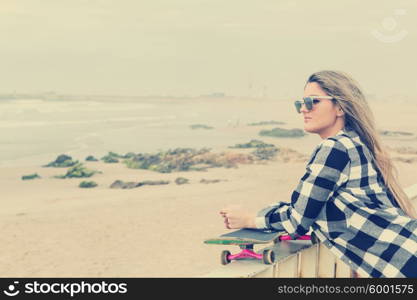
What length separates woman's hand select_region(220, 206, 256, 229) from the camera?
8.15 feet

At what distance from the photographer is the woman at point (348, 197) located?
2.28 metres

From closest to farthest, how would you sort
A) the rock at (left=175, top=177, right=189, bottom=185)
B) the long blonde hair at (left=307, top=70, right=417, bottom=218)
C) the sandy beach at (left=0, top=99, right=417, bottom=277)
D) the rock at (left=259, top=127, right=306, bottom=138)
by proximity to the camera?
the long blonde hair at (left=307, top=70, right=417, bottom=218) → the sandy beach at (left=0, top=99, right=417, bottom=277) → the rock at (left=175, top=177, right=189, bottom=185) → the rock at (left=259, top=127, right=306, bottom=138)

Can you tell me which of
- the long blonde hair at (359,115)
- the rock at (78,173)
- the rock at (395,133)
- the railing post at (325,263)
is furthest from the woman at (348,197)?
the rock at (395,133)

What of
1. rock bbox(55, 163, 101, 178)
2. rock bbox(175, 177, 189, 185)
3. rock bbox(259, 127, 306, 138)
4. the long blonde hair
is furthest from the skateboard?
rock bbox(259, 127, 306, 138)

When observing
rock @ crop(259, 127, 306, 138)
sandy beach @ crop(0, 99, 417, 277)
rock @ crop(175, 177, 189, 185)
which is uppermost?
rock @ crop(259, 127, 306, 138)

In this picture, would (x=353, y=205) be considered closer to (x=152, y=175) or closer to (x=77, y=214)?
(x=77, y=214)

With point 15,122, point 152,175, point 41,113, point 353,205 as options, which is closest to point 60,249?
point 353,205

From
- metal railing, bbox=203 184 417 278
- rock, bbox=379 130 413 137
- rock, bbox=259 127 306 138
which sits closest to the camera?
metal railing, bbox=203 184 417 278

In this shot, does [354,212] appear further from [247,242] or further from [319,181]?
[247,242]

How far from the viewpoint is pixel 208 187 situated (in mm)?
14812

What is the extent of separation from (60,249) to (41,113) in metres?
39.2

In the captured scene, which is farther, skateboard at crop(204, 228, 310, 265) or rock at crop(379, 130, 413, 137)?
rock at crop(379, 130, 413, 137)

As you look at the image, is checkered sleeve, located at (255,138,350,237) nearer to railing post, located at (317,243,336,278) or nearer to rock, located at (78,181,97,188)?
railing post, located at (317,243,336,278)

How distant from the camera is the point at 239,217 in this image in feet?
8.20
